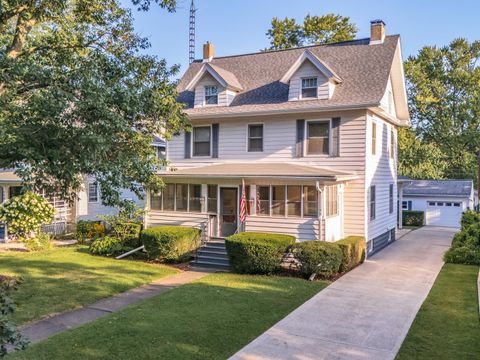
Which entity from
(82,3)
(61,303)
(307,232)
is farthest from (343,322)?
(82,3)

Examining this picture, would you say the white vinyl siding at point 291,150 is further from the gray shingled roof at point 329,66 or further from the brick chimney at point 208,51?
the brick chimney at point 208,51

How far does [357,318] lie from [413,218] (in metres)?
22.3

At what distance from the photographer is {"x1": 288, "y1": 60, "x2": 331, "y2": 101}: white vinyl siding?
1669 centimetres

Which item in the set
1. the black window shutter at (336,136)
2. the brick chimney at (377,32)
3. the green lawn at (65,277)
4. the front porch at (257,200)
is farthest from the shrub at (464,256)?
the green lawn at (65,277)

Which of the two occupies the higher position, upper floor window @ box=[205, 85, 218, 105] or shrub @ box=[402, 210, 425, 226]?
upper floor window @ box=[205, 85, 218, 105]

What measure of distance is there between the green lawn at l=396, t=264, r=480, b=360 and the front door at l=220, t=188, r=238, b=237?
7.62 meters

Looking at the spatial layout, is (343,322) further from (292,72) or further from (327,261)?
(292,72)

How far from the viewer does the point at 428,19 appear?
19.6 meters

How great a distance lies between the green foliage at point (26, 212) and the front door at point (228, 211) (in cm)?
633

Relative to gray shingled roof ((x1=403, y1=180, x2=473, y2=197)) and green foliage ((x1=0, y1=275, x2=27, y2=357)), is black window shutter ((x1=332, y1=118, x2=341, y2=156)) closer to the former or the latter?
green foliage ((x1=0, y1=275, x2=27, y2=357))

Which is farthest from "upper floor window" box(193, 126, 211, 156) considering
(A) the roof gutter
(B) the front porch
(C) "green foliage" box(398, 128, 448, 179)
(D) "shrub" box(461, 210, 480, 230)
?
(C) "green foliage" box(398, 128, 448, 179)

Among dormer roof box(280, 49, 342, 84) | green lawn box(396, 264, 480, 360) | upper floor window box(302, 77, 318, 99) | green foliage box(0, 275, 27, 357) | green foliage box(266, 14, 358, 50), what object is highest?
green foliage box(266, 14, 358, 50)

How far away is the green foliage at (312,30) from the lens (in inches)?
1148

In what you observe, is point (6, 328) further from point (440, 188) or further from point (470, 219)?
point (440, 188)
